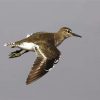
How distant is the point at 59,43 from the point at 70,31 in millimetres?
2633

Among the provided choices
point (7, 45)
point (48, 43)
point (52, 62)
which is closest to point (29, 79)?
point (52, 62)

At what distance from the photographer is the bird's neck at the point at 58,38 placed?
36231 millimetres

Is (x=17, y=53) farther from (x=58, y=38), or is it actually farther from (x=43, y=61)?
(x=43, y=61)

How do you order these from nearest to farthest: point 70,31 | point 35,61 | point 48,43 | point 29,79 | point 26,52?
1. point 29,79
2. point 35,61
3. point 48,43
4. point 26,52
5. point 70,31

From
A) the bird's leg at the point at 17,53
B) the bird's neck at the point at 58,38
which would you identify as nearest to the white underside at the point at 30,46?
the bird's leg at the point at 17,53

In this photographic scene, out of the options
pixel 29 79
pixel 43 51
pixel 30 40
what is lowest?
pixel 29 79

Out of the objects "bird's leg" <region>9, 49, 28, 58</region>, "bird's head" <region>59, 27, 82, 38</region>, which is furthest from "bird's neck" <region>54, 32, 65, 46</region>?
"bird's leg" <region>9, 49, 28, 58</region>

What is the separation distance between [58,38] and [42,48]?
4.09 m

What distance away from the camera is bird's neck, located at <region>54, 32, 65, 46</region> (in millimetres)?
36231

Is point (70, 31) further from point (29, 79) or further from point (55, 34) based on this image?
point (29, 79)

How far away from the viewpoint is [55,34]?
37.0 metres

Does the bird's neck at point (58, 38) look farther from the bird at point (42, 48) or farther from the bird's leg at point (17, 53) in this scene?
the bird's leg at point (17, 53)

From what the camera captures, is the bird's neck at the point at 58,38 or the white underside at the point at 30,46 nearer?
the white underside at the point at 30,46

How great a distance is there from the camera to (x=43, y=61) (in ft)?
102
